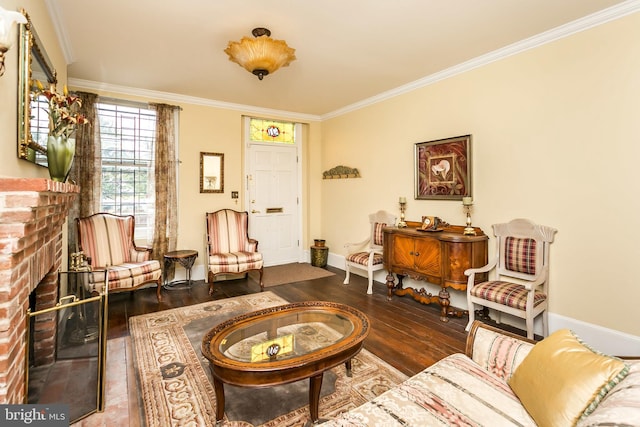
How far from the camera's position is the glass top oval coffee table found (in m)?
1.67

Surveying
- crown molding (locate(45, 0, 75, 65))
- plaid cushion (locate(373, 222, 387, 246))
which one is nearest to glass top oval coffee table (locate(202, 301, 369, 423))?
plaid cushion (locate(373, 222, 387, 246))

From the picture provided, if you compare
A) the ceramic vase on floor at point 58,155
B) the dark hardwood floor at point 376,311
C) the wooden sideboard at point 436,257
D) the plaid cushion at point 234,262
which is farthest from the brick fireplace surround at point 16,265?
the wooden sideboard at point 436,257

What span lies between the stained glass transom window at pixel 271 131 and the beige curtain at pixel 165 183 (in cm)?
131

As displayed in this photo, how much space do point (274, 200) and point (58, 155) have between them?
153 inches

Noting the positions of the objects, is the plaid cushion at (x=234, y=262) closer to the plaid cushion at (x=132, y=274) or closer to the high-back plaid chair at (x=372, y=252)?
the plaid cushion at (x=132, y=274)

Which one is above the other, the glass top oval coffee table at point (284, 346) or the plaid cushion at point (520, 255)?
the plaid cushion at point (520, 255)

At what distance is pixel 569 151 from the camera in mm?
2846

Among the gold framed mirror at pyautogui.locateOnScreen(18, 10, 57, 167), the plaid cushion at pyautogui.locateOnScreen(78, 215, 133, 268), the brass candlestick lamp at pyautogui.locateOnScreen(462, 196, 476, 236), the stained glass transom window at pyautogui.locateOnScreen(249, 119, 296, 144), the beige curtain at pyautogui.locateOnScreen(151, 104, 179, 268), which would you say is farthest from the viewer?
the stained glass transom window at pyautogui.locateOnScreen(249, 119, 296, 144)

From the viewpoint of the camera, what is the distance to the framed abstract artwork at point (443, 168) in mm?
3621

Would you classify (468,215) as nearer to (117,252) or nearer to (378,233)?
(378,233)

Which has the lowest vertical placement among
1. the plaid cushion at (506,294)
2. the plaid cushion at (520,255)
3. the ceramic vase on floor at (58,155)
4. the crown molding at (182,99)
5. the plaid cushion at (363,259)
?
the plaid cushion at (506,294)

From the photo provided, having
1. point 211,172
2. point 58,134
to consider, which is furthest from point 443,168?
point 58,134

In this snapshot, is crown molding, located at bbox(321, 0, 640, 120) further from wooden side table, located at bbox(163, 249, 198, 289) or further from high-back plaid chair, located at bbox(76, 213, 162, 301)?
high-back plaid chair, located at bbox(76, 213, 162, 301)

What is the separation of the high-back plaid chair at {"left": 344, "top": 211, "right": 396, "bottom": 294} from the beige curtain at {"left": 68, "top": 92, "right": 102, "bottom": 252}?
3.50m
